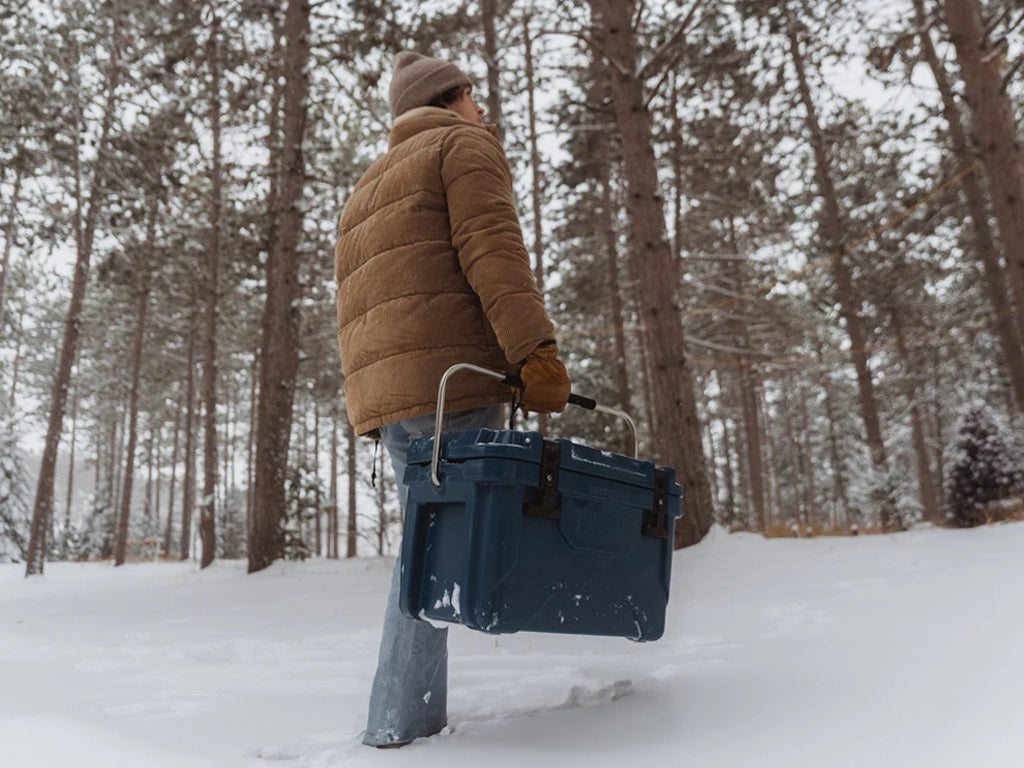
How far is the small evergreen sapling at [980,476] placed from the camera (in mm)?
7941

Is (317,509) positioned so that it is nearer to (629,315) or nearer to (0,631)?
(0,631)

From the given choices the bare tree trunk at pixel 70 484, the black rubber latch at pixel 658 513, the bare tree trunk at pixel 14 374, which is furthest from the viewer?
the bare tree trunk at pixel 14 374

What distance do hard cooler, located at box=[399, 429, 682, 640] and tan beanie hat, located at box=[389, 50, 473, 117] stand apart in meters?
1.30

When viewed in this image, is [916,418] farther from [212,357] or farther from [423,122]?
[423,122]

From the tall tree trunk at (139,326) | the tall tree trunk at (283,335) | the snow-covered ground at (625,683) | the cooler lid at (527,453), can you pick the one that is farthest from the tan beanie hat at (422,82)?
the tall tree trunk at (139,326)

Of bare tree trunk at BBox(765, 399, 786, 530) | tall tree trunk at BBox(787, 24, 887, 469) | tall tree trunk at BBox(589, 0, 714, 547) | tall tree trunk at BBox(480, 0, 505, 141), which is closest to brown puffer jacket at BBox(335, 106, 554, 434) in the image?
tall tree trunk at BBox(589, 0, 714, 547)

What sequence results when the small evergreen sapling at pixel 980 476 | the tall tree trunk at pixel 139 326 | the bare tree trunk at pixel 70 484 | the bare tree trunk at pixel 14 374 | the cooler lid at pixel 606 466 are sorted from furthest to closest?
the bare tree trunk at pixel 14 374
the bare tree trunk at pixel 70 484
the tall tree trunk at pixel 139 326
the small evergreen sapling at pixel 980 476
the cooler lid at pixel 606 466

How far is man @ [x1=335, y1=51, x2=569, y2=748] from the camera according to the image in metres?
2.11

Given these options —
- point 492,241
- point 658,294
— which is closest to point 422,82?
point 492,241

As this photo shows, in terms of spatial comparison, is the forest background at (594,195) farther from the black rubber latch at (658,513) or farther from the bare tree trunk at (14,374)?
the bare tree trunk at (14,374)

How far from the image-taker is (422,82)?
8.45 ft

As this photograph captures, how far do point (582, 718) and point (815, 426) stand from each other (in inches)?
1680

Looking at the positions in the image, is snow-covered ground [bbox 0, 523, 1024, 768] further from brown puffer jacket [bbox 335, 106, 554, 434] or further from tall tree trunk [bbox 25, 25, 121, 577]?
tall tree trunk [bbox 25, 25, 121, 577]

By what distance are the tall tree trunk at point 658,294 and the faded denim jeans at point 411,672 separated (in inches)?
179
